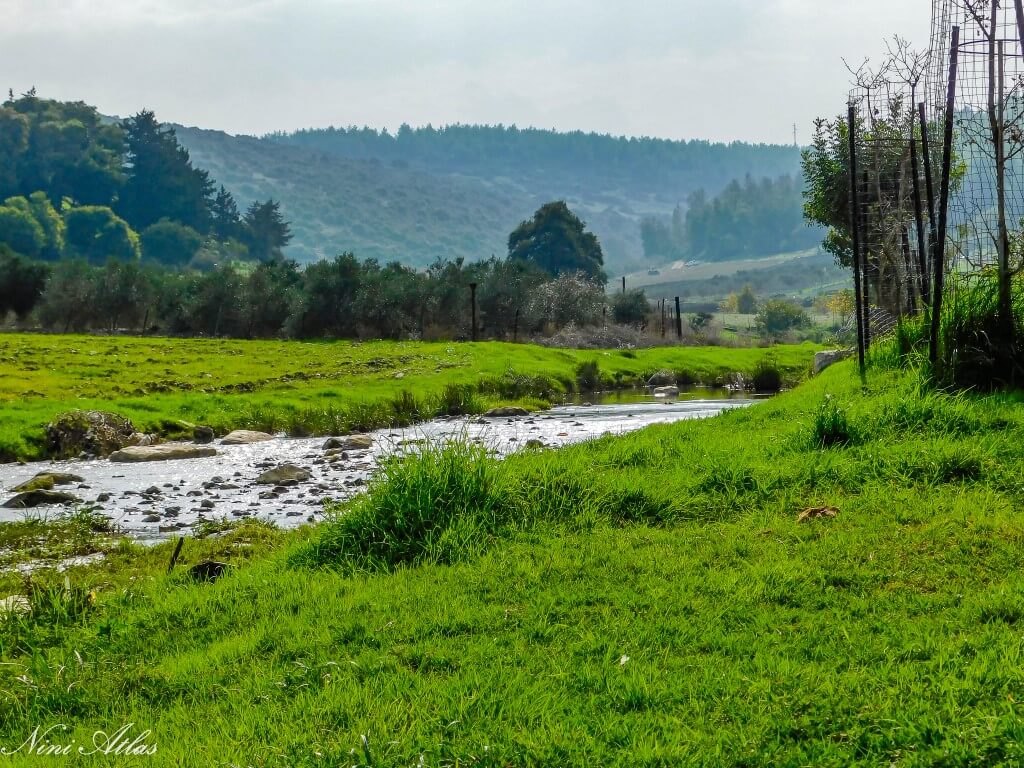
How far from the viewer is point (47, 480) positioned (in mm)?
18047

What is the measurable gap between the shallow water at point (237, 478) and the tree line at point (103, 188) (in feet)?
383

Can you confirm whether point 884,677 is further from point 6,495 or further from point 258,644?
point 6,495

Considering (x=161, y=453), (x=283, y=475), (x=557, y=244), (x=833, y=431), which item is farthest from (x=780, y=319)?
(x=833, y=431)

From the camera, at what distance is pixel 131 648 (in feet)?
24.5

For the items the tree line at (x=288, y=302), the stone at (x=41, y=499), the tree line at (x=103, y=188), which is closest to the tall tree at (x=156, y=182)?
the tree line at (x=103, y=188)

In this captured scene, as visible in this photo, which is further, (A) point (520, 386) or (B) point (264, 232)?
(B) point (264, 232)

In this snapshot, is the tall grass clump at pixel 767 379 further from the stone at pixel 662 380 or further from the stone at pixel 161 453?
the stone at pixel 161 453

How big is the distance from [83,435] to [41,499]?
23.0ft

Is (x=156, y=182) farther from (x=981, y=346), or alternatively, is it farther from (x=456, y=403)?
(x=981, y=346)

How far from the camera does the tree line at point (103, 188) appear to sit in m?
131

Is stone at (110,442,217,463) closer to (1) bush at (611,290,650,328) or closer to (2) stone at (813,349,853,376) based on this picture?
(2) stone at (813,349,853,376)

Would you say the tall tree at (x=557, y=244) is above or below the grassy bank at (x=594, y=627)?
above

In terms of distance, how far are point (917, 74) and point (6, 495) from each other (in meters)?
22.2

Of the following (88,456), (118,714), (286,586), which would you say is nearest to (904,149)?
(88,456)
